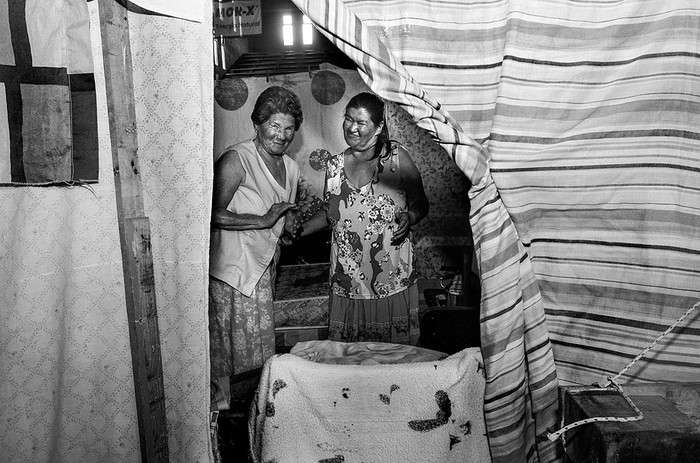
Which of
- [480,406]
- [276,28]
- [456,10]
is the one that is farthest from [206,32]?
[276,28]

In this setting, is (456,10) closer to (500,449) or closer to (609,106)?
(609,106)

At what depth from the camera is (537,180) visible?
5.46 ft

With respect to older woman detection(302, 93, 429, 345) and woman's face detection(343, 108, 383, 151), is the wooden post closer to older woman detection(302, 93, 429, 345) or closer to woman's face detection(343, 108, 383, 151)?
older woman detection(302, 93, 429, 345)

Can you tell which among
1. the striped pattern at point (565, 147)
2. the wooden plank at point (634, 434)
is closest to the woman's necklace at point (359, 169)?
the striped pattern at point (565, 147)

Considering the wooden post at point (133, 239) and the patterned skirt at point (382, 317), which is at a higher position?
the wooden post at point (133, 239)

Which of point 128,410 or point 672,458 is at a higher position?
point 672,458

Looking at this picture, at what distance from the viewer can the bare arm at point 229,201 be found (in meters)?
3.07

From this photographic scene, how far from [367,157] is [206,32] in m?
1.68

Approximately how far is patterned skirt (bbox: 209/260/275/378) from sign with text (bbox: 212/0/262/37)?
3.77 metres

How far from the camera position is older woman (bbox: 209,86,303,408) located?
3.06 metres

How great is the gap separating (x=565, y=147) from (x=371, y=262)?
1.73 m

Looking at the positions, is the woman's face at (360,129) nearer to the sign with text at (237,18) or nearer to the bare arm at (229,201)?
the bare arm at (229,201)

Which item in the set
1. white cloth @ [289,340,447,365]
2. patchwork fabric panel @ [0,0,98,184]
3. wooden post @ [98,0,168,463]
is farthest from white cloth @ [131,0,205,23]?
white cloth @ [289,340,447,365]

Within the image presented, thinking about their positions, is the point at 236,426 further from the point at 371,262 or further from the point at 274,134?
the point at 274,134
